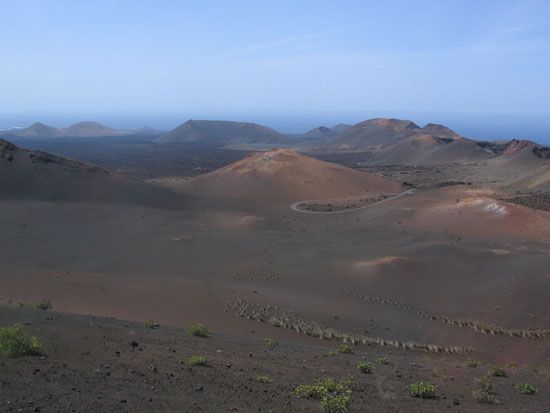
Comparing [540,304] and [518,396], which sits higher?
[518,396]

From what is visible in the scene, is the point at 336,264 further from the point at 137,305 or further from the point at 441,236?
the point at 137,305

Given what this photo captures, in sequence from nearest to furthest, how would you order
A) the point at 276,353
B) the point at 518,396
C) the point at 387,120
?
1. the point at 518,396
2. the point at 276,353
3. the point at 387,120

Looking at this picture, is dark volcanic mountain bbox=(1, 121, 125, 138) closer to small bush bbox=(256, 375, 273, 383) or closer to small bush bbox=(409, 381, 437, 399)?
small bush bbox=(256, 375, 273, 383)

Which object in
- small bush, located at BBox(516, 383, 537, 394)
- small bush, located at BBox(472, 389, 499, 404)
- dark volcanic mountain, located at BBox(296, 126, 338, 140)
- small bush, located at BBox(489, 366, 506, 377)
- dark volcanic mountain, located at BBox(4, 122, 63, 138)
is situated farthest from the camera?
dark volcanic mountain, located at BBox(296, 126, 338, 140)

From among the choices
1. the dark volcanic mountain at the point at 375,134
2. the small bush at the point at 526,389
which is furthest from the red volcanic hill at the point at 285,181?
the dark volcanic mountain at the point at 375,134

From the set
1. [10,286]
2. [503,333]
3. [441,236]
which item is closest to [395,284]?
[503,333]

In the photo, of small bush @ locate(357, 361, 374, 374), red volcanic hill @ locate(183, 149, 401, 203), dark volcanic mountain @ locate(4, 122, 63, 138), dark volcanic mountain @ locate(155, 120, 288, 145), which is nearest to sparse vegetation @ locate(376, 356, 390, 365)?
small bush @ locate(357, 361, 374, 374)

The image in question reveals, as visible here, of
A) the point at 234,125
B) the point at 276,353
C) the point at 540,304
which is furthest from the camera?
the point at 234,125

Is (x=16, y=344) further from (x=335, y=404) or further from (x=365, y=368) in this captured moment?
(x=365, y=368)
